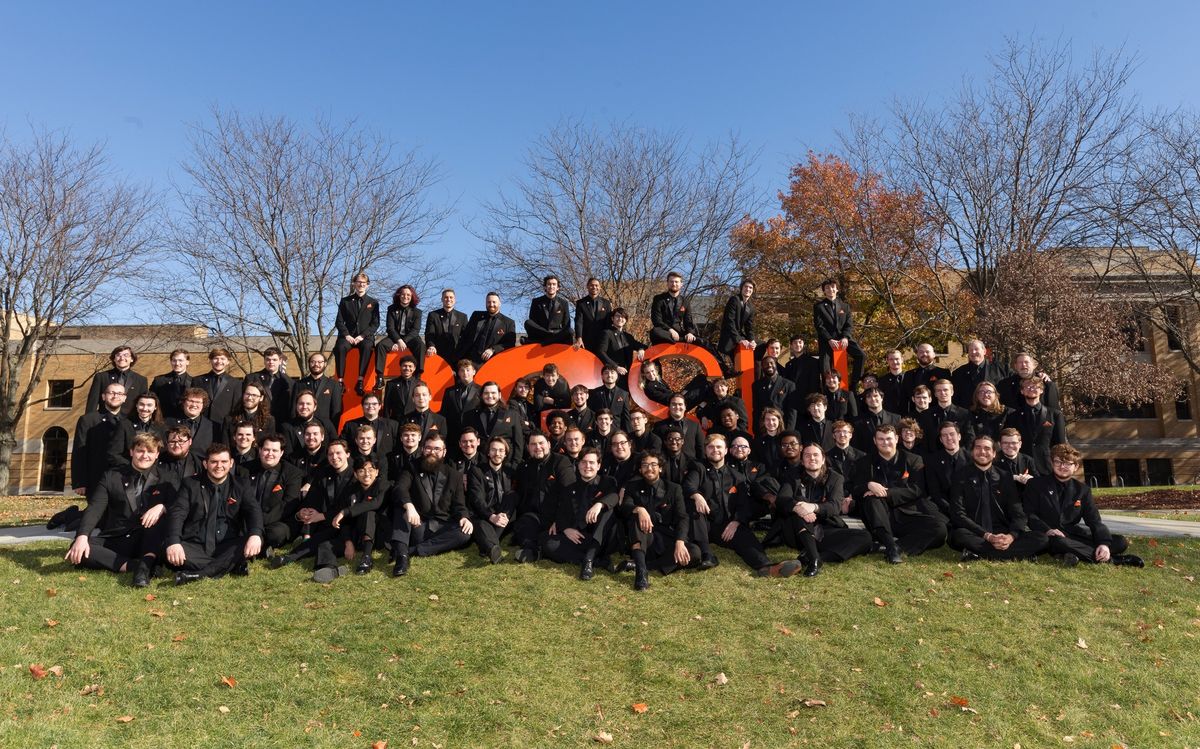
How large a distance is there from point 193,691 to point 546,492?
4378 millimetres

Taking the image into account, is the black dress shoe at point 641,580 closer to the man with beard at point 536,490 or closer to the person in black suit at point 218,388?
the man with beard at point 536,490

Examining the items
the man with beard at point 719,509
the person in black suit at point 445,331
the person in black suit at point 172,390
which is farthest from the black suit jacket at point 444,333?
the man with beard at point 719,509

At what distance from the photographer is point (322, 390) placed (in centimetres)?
1054

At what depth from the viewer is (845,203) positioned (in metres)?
22.9

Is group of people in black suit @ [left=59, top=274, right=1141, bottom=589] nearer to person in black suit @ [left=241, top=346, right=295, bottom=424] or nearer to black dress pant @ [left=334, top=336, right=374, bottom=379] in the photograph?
person in black suit @ [left=241, top=346, right=295, bottom=424]

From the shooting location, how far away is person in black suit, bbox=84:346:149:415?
929 centimetres

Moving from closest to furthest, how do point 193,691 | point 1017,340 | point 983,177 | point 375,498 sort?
point 193,691, point 375,498, point 1017,340, point 983,177

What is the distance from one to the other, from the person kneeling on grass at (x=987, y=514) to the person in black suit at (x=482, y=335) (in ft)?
22.8

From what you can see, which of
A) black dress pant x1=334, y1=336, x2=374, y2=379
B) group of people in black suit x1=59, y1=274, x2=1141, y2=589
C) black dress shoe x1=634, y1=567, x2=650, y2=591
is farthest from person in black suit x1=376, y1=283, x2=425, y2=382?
black dress shoe x1=634, y1=567, x2=650, y2=591

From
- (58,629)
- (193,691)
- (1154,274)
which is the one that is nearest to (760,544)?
(193,691)

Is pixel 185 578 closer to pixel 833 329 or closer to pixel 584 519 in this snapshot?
pixel 584 519

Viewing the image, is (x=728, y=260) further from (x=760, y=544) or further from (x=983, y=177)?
(x=760, y=544)

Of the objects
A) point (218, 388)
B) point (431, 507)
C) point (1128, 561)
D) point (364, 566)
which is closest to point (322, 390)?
point (218, 388)

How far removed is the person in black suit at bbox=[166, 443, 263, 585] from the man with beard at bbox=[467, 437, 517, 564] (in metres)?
2.34
